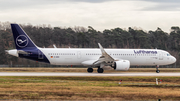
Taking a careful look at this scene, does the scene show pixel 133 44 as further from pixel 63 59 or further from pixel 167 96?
pixel 167 96

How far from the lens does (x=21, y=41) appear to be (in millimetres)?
32562

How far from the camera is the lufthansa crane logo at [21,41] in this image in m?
32.5

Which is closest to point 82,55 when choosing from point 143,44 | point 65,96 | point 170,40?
point 65,96

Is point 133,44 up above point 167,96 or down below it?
above

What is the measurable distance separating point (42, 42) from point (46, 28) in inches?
442

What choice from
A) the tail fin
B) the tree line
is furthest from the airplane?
the tree line

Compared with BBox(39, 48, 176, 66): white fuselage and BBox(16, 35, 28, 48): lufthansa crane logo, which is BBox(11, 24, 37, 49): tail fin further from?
BBox(39, 48, 176, 66): white fuselage

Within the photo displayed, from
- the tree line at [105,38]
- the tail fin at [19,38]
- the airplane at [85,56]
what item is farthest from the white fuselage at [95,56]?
the tree line at [105,38]

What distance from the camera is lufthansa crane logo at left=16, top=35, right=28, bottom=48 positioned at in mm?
32525

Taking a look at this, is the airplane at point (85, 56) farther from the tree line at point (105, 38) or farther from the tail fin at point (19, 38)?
the tree line at point (105, 38)

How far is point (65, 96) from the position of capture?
47.3 feet

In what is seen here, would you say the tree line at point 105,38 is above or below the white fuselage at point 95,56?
above

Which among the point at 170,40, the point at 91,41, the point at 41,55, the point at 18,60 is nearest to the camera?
the point at 41,55

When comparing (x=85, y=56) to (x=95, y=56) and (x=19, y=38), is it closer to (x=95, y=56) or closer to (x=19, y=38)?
(x=95, y=56)
